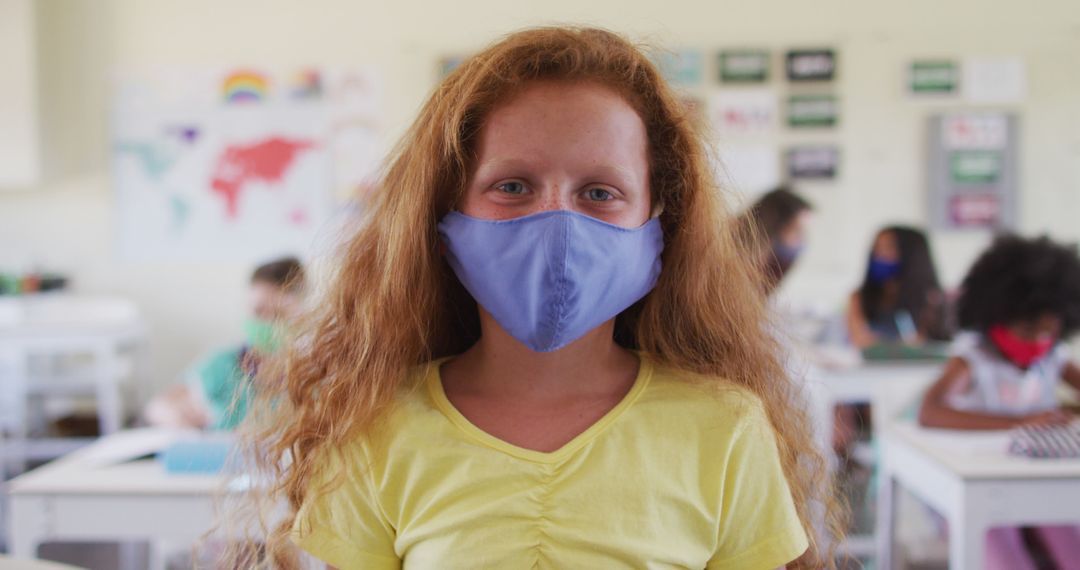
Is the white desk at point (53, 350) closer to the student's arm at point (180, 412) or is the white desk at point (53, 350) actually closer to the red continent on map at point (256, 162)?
the red continent on map at point (256, 162)

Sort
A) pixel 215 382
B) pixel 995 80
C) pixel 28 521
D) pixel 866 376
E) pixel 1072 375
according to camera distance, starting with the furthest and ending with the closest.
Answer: pixel 995 80, pixel 866 376, pixel 215 382, pixel 1072 375, pixel 28 521

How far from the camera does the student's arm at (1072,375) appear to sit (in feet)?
8.95

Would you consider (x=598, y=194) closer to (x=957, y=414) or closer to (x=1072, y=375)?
(x=957, y=414)

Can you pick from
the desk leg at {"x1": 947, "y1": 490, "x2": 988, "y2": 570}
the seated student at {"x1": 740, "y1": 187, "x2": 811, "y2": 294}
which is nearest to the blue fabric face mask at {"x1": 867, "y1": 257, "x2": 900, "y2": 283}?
the seated student at {"x1": 740, "y1": 187, "x2": 811, "y2": 294}

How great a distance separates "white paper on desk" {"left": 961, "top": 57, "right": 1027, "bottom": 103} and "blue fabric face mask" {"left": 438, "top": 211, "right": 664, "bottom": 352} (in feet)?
15.3

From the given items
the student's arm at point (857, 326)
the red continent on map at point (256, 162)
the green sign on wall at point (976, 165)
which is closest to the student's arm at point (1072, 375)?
the student's arm at point (857, 326)

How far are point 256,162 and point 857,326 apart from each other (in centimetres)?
341

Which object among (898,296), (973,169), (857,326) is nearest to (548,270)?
(857,326)

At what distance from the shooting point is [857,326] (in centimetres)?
413

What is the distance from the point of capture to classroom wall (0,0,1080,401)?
4.94 m

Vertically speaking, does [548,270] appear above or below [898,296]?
above

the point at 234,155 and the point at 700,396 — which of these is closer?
the point at 700,396

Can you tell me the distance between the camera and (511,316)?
3.05ft

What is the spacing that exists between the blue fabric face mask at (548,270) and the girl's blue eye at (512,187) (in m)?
0.03
